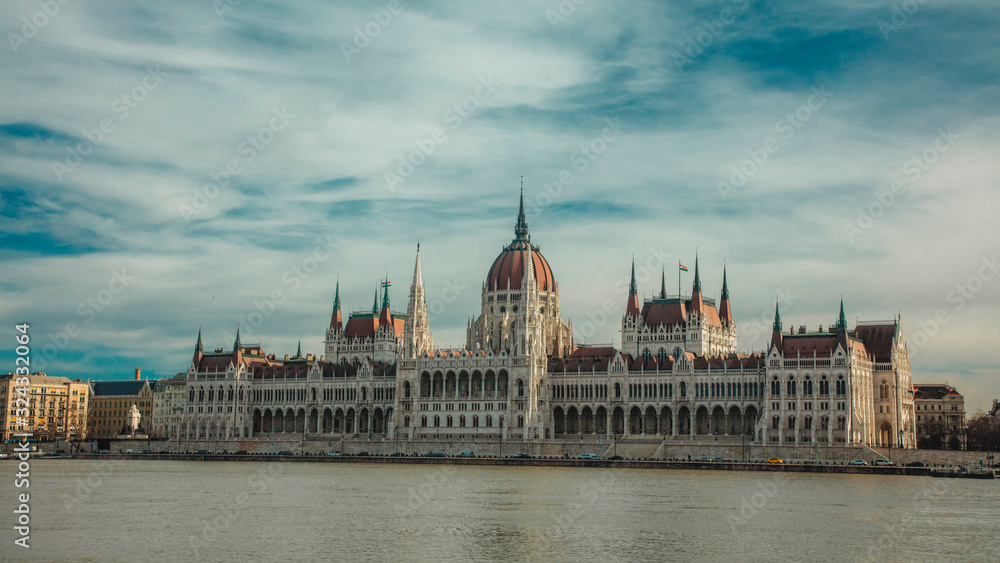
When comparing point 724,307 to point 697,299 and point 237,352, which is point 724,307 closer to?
point 697,299

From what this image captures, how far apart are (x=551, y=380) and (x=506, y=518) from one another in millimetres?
72805

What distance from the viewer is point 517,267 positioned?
493 ft

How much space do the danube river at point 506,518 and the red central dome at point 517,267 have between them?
56468 mm

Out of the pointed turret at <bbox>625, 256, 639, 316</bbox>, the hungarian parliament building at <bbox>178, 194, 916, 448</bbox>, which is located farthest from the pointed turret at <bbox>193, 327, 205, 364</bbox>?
the pointed turret at <bbox>625, 256, 639, 316</bbox>

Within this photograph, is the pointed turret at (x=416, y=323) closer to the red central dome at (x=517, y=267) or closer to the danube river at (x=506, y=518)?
the red central dome at (x=517, y=267)

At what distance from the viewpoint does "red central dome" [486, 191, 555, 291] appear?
149500 mm

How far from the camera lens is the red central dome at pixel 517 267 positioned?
490ft

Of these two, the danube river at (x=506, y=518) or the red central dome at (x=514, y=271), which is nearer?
the danube river at (x=506, y=518)

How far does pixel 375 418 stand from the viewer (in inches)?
5709

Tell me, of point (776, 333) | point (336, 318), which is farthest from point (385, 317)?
point (776, 333)

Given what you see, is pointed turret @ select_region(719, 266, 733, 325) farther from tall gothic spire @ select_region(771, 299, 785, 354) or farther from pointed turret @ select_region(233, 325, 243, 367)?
pointed turret @ select_region(233, 325, 243, 367)

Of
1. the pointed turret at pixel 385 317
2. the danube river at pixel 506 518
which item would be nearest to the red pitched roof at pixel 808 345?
the danube river at pixel 506 518

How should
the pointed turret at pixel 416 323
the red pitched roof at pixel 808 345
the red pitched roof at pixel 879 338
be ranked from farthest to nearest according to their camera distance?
the pointed turret at pixel 416 323 → the red pitched roof at pixel 879 338 → the red pitched roof at pixel 808 345

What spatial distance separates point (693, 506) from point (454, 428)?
2719 inches
